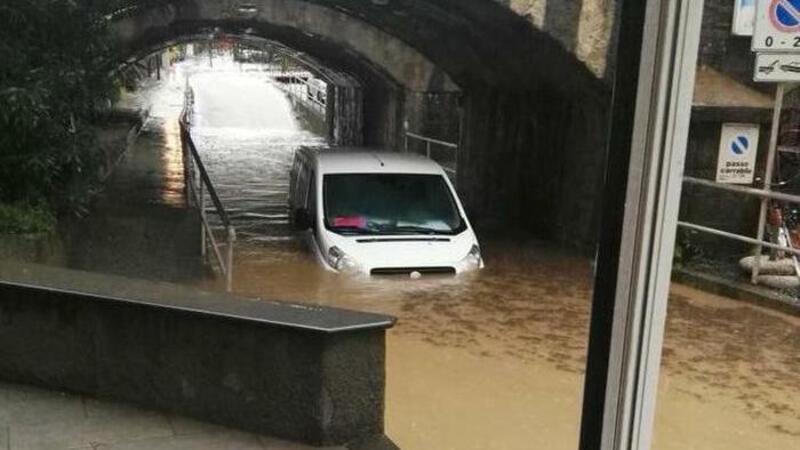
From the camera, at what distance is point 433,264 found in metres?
8.88

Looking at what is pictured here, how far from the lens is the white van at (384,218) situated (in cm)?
888

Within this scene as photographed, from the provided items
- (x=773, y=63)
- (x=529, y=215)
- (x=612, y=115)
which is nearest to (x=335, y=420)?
(x=612, y=115)

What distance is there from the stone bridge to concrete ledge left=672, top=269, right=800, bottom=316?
7.92 ft

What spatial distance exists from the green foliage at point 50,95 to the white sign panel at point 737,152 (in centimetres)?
715

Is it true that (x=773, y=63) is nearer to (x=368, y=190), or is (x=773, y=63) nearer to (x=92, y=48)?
(x=368, y=190)

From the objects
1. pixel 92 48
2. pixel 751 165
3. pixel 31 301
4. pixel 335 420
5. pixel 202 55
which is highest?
pixel 202 55

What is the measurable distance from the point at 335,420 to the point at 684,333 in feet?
16.9

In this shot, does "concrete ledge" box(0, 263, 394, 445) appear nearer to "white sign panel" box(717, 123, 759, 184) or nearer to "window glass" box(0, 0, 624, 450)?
"window glass" box(0, 0, 624, 450)

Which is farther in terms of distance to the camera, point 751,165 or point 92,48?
point 751,165

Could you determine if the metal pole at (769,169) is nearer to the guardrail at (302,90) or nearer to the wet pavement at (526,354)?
the wet pavement at (526,354)

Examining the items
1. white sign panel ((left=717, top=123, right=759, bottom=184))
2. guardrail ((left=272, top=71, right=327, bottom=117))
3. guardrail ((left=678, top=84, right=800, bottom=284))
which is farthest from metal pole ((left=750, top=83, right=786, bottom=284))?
guardrail ((left=272, top=71, right=327, bottom=117))

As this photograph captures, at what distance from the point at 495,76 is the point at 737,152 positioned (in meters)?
5.27

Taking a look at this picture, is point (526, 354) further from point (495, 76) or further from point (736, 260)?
point (495, 76)

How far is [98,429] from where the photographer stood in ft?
12.7
